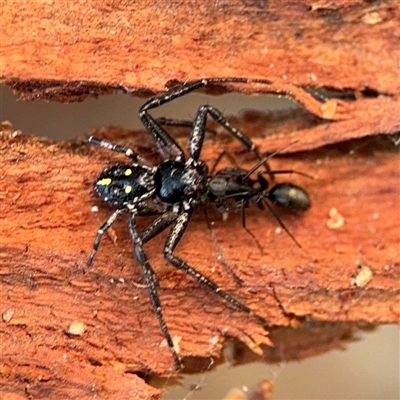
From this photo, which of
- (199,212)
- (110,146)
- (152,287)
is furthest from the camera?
(199,212)

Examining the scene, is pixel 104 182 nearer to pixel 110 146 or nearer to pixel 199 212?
pixel 110 146

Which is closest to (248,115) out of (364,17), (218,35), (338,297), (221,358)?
(218,35)

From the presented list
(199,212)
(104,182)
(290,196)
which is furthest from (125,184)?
(290,196)

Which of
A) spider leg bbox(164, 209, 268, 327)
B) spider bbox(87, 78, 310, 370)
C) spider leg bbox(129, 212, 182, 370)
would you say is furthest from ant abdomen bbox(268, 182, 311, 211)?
spider leg bbox(129, 212, 182, 370)

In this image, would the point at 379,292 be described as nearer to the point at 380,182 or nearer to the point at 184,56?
the point at 380,182

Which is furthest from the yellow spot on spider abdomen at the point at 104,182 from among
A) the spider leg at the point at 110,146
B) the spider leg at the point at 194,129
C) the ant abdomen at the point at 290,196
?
the ant abdomen at the point at 290,196

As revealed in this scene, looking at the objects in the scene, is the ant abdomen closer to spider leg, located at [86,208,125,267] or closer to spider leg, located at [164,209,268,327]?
spider leg, located at [164,209,268,327]

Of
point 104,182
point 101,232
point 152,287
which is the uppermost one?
point 104,182

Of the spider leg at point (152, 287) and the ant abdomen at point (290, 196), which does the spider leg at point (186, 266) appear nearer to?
the spider leg at point (152, 287)
